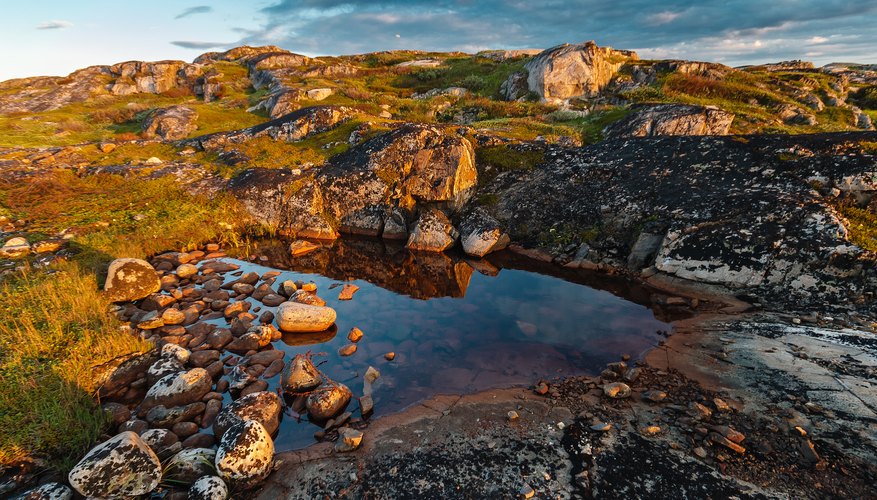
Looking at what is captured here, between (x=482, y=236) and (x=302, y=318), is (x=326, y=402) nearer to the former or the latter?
(x=302, y=318)

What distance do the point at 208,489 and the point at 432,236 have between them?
15436mm

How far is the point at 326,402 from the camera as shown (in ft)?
29.2

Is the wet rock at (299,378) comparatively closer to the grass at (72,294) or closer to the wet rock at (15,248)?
the grass at (72,294)

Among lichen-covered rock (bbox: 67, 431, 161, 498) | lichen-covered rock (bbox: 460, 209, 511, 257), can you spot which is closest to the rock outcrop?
lichen-covered rock (bbox: 460, 209, 511, 257)

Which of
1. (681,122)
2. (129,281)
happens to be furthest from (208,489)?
(681,122)

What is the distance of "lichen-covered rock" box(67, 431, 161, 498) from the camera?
623cm

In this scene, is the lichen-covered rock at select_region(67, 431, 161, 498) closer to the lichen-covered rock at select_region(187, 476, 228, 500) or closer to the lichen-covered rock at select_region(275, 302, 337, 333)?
the lichen-covered rock at select_region(187, 476, 228, 500)

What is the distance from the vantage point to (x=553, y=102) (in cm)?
4066

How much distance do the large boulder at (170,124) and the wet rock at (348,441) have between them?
3445 centimetres

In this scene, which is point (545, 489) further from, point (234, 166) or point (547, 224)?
point (234, 166)

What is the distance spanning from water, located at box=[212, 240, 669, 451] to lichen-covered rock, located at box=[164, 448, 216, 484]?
147 centimetres

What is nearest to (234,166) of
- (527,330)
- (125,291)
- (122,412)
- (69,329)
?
(125,291)

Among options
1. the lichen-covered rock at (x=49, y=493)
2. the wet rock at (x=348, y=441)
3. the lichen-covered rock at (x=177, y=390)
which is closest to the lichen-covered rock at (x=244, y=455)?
the wet rock at (x=348, y=441)

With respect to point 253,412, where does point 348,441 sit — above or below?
below
